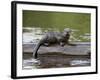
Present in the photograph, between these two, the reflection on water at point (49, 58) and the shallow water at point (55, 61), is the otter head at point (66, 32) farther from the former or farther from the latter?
the shallow water at point (55, 61)

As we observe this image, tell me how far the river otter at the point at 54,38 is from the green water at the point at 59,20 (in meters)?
0.06

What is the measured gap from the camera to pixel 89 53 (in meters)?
2.19

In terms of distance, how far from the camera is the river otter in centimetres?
199

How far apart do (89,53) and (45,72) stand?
1.76 ft

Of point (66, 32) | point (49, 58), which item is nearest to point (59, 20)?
point (66, 32)

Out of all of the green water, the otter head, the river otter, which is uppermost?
the green water

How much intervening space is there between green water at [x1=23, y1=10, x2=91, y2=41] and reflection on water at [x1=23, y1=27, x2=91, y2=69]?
0.03m

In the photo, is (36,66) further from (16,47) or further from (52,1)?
(52,1)

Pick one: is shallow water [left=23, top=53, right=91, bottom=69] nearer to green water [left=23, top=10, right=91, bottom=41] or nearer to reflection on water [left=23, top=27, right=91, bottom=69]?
reflection on water [left=23, top=27, right=91, bottom=69]

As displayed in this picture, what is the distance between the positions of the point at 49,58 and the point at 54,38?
0.68 feet

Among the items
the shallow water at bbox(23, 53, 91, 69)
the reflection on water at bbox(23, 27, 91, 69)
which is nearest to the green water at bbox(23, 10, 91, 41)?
the reflection on water at bbox(23, 27, 91, 69)
